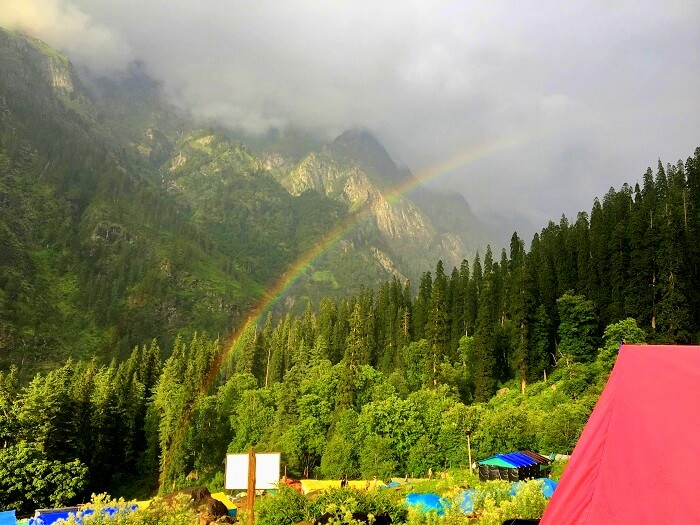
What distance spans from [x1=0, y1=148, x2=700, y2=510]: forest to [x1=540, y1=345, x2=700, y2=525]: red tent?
1687 inches

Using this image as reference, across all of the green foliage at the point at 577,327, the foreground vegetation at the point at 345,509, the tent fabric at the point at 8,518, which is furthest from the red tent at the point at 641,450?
the green foliage at the point at 577,327

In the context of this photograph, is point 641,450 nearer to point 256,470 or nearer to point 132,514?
point 256,470

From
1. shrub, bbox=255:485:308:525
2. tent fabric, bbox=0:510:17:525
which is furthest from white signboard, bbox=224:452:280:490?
tent fabric, bbox=0:510:17:525

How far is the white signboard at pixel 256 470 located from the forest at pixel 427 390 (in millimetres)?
38711

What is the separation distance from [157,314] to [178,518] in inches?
7424

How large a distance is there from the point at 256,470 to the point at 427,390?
52342 millimetres

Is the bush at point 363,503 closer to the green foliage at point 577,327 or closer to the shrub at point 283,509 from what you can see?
the shrub at point 283,509

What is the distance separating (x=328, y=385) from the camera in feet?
228

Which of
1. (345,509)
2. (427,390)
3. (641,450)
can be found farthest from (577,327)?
(641,450)

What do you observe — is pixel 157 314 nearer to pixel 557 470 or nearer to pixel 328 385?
pixel 328 385

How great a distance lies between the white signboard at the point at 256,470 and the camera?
477 inches

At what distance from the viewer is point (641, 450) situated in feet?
17.4

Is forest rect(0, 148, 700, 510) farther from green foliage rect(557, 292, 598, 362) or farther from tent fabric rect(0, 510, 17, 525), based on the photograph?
tent fabric rect(0, 510, 17, 525)

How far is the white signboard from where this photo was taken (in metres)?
12.1
